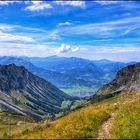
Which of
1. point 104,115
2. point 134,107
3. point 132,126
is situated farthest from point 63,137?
point 134,107

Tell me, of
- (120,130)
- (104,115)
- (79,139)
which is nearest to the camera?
(79,139)

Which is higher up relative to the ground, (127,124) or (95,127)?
(127,124)

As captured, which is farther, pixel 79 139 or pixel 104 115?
pixel 104 115

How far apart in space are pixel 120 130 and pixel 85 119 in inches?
213

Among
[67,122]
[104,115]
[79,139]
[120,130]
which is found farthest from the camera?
[104,115]

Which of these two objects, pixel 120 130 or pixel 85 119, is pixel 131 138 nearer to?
pixel 120 130

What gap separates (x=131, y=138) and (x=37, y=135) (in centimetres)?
1091

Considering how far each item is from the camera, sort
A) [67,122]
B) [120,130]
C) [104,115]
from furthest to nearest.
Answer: [104,115] → [67,122] → [120,130]

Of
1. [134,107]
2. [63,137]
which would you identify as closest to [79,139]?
[63,137]

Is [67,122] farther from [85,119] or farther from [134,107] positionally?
[134,107]

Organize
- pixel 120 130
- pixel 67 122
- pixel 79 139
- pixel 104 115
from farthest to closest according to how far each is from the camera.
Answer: pixel 104 115, pixel 67 122, pixel 120 130, pixel 79 139

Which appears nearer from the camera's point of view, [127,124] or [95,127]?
[95,127]

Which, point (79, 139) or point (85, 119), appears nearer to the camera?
point (79, 139)

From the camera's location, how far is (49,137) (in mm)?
38125
